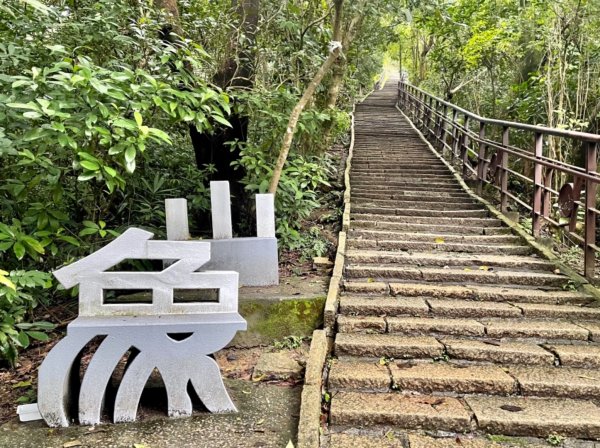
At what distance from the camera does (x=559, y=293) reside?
4.01 metres

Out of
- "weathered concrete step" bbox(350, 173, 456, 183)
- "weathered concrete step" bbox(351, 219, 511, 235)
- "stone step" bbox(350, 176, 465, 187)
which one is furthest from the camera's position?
"weathered concrete step" bbox(350, 173, 456, 183)

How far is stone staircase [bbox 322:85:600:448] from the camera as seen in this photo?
2.55m

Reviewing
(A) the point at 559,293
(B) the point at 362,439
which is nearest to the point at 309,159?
(A) the point at 559,293

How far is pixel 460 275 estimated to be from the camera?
14.1 feet

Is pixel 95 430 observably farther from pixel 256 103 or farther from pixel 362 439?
pixel 256 103

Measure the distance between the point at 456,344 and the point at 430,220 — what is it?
9.58 feet

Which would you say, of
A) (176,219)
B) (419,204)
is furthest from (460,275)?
(176,219)

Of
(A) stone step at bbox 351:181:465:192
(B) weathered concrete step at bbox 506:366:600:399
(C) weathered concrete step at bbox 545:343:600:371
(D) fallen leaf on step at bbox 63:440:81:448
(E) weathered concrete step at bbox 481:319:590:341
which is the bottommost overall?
(D) fallen leaf on step at bbox 63:440:81:448

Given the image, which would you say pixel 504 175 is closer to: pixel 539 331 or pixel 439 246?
pixel 439 246

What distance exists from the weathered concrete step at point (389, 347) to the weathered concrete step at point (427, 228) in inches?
99.6

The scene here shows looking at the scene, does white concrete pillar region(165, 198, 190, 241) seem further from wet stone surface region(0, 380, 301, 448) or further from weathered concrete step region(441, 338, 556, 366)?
weathered concrete step region(441, 338, 556, 366)

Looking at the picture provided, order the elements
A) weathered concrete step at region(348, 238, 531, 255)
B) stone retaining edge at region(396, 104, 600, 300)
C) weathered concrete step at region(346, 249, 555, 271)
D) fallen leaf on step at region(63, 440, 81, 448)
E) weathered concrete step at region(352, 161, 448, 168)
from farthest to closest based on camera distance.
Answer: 1. weathered concrete step at region(352, 161, 448, 168)
2. weathered concrete step at region(348, 238, 531, 255)
3. weathered concrete step at region(346, 249, 555, 271)
4. stone retaining edge at region(396, 104, 600, 300)
5. fallen leaf on step at region(63, 440, 81, 448)

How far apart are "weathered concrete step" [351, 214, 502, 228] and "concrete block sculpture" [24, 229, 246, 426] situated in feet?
11.9

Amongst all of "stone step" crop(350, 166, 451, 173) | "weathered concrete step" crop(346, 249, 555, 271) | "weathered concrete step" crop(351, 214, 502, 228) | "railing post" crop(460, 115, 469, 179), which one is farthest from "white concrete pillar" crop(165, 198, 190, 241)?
"railing post" crop(460, 115, 469, 179)
